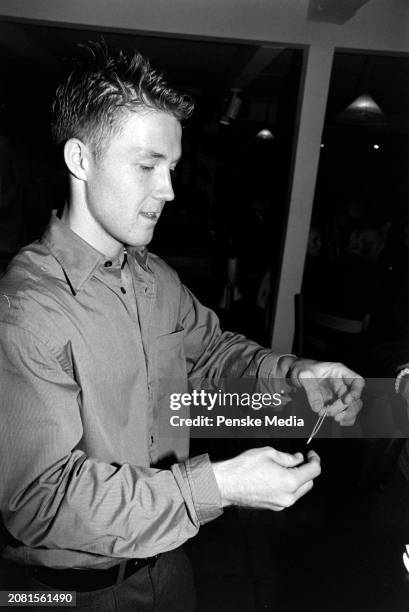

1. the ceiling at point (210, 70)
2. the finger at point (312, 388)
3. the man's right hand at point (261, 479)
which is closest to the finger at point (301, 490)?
the man's right hand at point (261, 479)

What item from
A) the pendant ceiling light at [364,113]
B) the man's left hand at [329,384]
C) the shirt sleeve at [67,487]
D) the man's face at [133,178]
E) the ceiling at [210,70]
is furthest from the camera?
the ceiling at [210,70]

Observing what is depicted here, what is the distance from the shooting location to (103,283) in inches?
34.8

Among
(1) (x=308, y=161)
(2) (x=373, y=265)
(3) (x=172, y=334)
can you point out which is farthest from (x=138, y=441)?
(1) (x=308, y=161)

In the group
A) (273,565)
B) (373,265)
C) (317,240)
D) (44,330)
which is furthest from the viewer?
(317,240)

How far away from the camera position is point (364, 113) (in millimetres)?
3203

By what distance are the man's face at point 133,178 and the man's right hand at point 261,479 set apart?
0.41 m

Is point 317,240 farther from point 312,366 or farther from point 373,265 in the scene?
point 312,366

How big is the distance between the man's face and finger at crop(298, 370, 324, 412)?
1.28 feet

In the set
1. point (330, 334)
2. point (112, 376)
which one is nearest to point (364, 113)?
point (330, 334)

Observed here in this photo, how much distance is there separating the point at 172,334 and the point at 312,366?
11.0 inches

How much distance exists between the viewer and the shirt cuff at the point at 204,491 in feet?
2.17

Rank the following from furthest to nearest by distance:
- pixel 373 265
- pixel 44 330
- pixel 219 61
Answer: pixel 219 61 < pixel 373 265 < pixel 44 330

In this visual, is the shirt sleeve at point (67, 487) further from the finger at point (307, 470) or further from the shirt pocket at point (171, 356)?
the shirt pocket at point (171, 356)

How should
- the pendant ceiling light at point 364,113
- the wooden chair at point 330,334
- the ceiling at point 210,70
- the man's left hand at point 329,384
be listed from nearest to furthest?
the man's left hand at point 329,384 < the wooden chair at point 330,334 < the pendant ceiling light at point 364,113 < the ceiling at point 210,70
